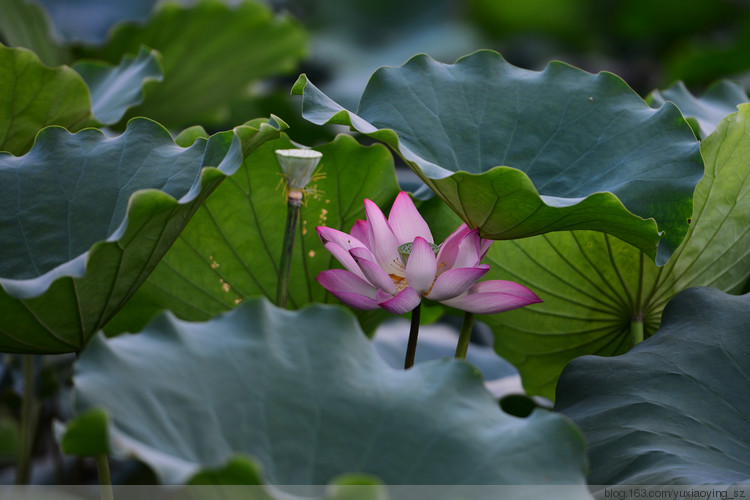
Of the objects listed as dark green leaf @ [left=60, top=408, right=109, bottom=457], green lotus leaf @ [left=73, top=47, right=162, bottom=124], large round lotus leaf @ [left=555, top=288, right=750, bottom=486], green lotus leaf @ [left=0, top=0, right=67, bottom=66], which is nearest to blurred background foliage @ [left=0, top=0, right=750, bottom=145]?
green lotus leaf @ [left=0, top=0, right=67, bottom=66]

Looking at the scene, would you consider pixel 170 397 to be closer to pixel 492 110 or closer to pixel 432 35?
pixel 492 110

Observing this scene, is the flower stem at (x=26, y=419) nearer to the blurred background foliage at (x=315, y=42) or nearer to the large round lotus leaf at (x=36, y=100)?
the blurred background foliage at (x=315, y=42)

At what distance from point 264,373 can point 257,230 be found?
30 centimetres

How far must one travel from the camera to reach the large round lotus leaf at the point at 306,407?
0.48m

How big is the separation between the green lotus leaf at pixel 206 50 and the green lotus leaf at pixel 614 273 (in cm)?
85

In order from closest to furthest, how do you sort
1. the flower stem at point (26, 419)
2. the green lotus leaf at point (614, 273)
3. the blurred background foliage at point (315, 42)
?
the green lotus leaf at point (614, 273) < the flower stem at point (26, 419) < the blurred background foliage at point (315, 42)

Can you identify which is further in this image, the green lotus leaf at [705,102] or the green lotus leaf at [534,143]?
the green lotus leaf at [705,102]

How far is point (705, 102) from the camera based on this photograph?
1.08 m

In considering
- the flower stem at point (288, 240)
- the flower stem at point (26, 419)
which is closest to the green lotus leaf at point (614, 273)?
the flower stem at point (288, 240)

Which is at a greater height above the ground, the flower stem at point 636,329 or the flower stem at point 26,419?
the flower stem at point 636,329

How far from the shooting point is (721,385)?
2.17 feet

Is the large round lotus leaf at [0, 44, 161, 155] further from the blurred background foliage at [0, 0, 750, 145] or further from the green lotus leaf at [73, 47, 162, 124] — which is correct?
the blurred background foliage at [0, 0, 750, 145]

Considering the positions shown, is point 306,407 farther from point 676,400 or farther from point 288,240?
point 676,400

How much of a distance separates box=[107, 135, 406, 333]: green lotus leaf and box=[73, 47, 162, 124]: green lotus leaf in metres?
0.27
